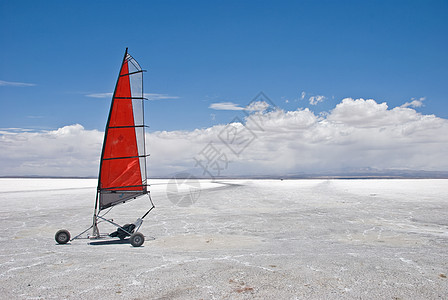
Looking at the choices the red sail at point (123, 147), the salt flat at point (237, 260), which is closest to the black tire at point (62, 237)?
the salt flat at point (237, 260)

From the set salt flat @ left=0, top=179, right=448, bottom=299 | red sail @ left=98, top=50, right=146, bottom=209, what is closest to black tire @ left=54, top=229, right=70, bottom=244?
salt flat @ left=0, top=179, right=448, bottom=299

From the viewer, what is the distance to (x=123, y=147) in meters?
10.8


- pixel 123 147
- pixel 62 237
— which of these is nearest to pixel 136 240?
pixel 62 237

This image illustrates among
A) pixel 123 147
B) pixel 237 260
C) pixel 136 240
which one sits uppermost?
pixel 123 147

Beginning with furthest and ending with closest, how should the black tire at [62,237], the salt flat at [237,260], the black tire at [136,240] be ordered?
the black tire at [62,237]
the black tire at [136,240]
the salt flat at [237,260]

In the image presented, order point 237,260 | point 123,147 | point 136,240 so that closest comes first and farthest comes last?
point 237,260
point 136,240
point 123,147

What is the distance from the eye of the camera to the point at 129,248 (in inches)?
380

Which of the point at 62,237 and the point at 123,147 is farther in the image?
the point at 123,147

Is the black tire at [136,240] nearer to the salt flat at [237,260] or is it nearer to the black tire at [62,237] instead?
the salt flat at [237,260]

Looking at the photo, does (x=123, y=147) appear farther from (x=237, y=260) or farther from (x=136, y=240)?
(x=237, y=260)

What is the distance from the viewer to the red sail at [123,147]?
10.5 metres

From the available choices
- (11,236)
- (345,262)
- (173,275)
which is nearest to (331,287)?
(345,262)

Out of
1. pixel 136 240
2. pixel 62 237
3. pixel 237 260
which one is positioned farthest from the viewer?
pixel 62 237

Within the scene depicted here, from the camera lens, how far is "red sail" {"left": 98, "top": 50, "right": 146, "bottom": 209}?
1055 centimetres
